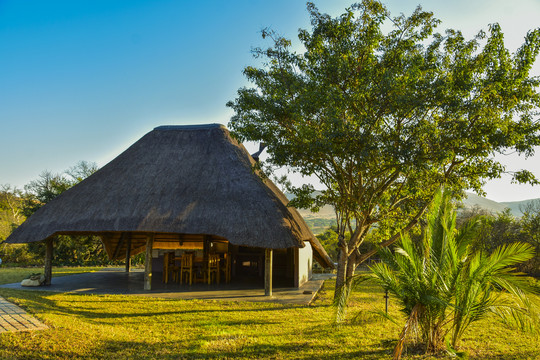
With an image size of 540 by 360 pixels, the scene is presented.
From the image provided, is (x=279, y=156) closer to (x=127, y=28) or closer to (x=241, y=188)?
(x=241, y=188)

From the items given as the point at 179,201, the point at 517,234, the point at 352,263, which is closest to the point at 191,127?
the point at 179,201

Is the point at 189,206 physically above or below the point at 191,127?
below

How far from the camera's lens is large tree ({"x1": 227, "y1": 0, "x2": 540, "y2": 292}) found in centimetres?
802

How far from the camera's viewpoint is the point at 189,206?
10367 millimetres

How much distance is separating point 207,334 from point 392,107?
21.0 ft

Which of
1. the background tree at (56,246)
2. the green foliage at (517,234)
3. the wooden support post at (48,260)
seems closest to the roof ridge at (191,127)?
the wooden support post at (48,260)

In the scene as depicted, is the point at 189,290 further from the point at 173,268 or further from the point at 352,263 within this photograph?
the point at 352,263

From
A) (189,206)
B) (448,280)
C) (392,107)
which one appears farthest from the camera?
(189,206)

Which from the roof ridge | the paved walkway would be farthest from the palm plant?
the roof ridge

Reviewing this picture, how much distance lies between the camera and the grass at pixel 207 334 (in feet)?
16.9

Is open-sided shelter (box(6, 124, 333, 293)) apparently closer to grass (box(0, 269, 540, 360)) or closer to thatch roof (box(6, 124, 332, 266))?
thatch roof (box(6, 124, 332, 266))

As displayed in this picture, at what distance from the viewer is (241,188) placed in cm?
1090

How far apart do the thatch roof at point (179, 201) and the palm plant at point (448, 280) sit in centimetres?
419

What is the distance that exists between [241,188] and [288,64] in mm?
4028
